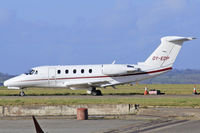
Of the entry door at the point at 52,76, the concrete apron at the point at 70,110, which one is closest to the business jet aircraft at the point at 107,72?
the entry door at the point at 52,76

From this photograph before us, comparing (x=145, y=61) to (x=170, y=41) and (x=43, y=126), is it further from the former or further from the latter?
(x=43, y=126)

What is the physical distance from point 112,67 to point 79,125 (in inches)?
879

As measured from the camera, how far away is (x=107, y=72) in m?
41.4

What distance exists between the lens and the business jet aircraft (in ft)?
136

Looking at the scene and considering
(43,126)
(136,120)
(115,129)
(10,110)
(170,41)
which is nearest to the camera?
(115,129)

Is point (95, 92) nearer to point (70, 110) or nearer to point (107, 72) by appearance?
point (107, 72)

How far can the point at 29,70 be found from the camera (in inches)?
1711

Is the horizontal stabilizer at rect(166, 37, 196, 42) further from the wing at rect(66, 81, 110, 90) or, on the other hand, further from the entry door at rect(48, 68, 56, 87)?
the entry door at rect(48, 68, 56, 87)

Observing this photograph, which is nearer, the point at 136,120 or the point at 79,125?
the point at 79,125

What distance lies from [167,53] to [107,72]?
18.7ft

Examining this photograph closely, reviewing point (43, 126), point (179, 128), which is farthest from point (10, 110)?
point (179, 128)

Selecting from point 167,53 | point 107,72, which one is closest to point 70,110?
point 107,72

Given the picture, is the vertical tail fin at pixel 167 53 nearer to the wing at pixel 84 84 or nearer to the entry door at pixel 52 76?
the wing at pixel 84 84

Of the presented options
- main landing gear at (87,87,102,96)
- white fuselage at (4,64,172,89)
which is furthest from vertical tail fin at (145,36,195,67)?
main landing gear at (87,87,102,96)
